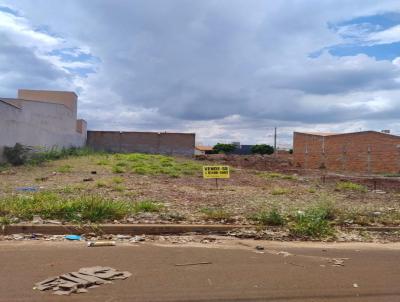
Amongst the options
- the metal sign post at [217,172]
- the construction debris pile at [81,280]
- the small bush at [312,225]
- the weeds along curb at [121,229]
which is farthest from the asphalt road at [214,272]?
the metal sign post at [217,172]

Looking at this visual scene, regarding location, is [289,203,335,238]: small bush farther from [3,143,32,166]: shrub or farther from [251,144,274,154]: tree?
[251,144,274,154]: tree

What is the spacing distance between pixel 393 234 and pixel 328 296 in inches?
205

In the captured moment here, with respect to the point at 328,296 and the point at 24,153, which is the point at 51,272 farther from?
the point at 24,153

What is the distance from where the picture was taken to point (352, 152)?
38.8 m

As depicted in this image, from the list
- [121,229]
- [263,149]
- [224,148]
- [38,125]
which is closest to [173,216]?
[121,229]

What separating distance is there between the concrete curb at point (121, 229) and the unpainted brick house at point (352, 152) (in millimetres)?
29015

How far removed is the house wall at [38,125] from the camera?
29.1 m

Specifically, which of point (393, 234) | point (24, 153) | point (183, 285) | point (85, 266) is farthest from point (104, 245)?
point (24, 153)

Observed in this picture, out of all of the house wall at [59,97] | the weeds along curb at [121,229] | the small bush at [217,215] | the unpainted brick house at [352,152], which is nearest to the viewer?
the weeds along curb at [121,229]

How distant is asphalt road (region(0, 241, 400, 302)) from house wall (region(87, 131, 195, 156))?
5602cm

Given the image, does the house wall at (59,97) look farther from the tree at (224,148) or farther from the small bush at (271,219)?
the small bush at (271,219)

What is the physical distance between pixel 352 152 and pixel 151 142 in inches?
1258

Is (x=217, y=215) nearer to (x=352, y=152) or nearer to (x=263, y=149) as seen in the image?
(x=352, y=152)

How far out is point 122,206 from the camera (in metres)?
9.93
